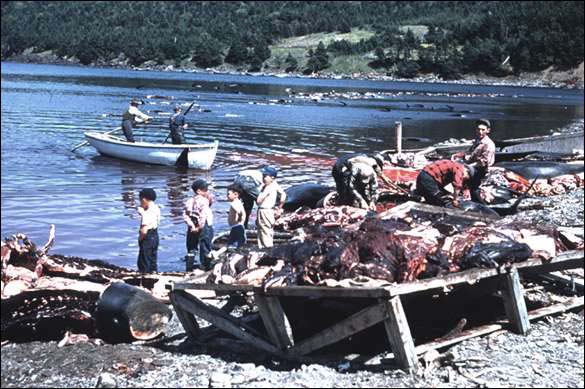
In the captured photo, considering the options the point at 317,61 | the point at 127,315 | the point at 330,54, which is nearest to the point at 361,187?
the point at 127,315

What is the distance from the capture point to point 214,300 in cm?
1127

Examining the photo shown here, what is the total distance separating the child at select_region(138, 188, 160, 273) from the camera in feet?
39.1

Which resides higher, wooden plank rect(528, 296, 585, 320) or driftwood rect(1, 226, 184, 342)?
driftwood rect(1, 226, 184, 342)

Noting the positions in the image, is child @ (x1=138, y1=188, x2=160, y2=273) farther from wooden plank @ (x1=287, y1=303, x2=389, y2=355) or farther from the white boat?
the white boat

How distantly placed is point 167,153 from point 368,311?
2076cm

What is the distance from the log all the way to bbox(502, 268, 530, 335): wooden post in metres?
4.40

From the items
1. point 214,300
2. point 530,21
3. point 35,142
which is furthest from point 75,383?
point 530,21

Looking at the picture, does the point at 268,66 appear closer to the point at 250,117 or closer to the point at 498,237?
the point at 250,117

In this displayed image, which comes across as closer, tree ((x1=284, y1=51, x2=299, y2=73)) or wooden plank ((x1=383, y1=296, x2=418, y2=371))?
wooden plank ((x1=383, y1=296, x2=418, y2=371))

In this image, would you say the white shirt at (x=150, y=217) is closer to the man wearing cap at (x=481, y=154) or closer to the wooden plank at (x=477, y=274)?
the wooden plank at (x=477, y=274)

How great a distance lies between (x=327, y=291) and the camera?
849cm

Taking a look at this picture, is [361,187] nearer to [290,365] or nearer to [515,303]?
[515,303]

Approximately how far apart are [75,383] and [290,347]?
8.07ft

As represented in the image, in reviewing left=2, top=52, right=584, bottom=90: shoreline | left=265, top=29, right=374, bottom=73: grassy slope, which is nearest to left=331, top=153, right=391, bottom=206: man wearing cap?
left=2, top=52, right=584, bottom=90: shoreline
